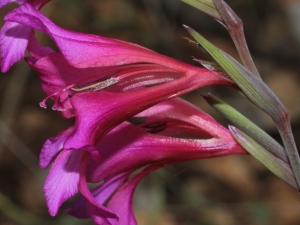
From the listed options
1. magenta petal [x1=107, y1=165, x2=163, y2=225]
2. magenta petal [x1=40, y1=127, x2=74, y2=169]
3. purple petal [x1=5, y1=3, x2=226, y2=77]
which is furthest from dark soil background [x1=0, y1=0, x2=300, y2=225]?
purple petal [x1=5, y1=3, x2=226, y2=77]

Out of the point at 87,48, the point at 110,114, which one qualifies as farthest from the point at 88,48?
the point at 110,114

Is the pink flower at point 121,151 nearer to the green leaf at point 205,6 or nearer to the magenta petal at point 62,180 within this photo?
the magenta petal at point 62,180

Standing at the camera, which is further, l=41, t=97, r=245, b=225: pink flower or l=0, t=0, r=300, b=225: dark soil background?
l=0, t=0, r=300, b=225: dark soil background

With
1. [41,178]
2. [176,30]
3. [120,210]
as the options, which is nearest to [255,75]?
[120,210]

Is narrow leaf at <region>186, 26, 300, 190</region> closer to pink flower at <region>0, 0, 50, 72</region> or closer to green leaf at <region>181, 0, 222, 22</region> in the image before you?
green leaf at <region>181, 0, 222, 22</region>

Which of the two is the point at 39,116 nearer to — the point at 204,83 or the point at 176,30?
the point at 176,30

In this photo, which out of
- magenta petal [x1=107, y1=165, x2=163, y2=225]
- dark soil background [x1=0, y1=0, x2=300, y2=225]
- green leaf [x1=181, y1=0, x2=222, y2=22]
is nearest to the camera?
green leaf [x1=181, y1=0, x2=222, y2=22]

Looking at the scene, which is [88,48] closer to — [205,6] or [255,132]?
[205,6]
